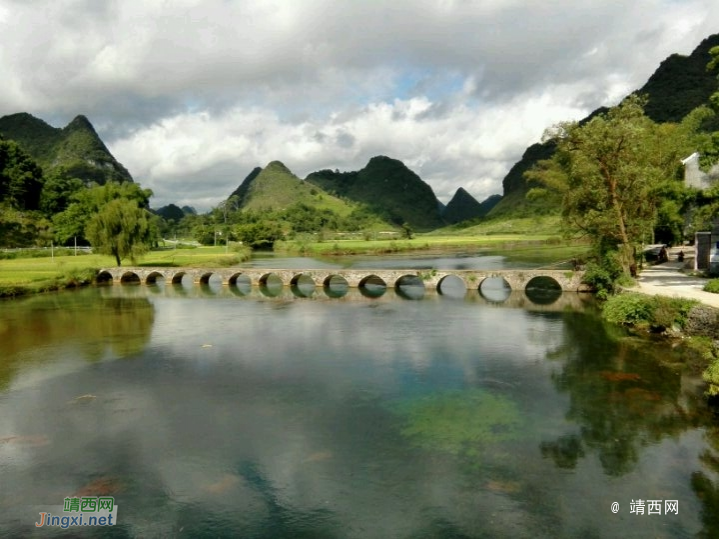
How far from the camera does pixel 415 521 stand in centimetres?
1416

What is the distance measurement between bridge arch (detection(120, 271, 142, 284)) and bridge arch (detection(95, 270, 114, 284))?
64.5 inches

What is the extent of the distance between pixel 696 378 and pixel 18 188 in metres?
126

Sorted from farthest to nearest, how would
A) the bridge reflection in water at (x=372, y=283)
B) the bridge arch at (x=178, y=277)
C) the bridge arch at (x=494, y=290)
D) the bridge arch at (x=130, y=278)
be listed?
the bridge arch at (x=130, y=278) < the bridge arch at (x=178, y=277) < the bridge reflection in water at (x=372, y=283) < the bridge arch at (x=494, y=290)

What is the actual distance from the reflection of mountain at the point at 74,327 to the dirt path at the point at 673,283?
36349 millimetres

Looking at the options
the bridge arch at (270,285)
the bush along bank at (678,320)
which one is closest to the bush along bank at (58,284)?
the bridge arch at (270,285)

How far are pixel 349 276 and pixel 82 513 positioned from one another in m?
47.5

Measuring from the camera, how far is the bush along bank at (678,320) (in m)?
25.5

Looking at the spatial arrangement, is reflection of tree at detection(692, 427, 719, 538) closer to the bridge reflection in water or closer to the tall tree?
the bridge reflection in water

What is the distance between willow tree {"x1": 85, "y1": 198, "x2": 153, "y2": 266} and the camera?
2835 inches

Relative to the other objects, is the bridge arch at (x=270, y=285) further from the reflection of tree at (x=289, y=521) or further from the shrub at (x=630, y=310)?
the reflection of tree at (x=289, y=521)

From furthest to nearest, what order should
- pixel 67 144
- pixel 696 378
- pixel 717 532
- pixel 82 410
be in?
pixel 67 144 → pixel 696 378 → pixel 82 410 → pixel 717 532

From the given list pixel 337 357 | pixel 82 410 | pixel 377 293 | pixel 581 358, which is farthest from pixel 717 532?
pixel 377 293

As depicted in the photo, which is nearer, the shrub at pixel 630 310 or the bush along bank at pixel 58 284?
the shrub at pixel 630 310

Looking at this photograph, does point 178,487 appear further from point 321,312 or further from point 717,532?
point 321,312
